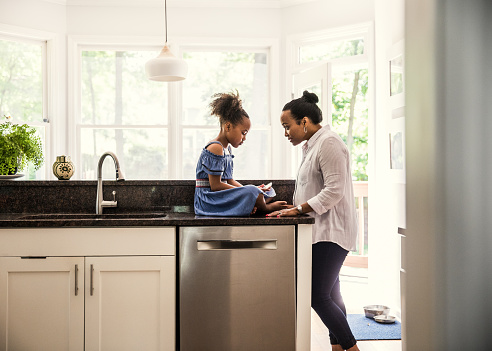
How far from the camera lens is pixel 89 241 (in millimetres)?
2236

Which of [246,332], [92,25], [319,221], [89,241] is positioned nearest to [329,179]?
[319,221]

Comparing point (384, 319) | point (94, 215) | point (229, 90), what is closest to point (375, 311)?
point (384, 319)

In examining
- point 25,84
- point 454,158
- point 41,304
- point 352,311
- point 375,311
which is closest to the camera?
point 454,158

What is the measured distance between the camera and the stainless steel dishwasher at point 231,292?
7.31 ft

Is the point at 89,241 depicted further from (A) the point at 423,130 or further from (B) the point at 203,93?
(B) the point at 203,93

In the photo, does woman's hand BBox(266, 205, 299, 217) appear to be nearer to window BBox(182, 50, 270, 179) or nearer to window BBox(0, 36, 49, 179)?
window BBox(182, 50, 270, 179)

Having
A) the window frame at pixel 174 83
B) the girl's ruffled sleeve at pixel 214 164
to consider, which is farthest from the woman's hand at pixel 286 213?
the window frame at pixel 174 83

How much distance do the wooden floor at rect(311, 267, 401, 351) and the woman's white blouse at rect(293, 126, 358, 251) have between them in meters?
1.00

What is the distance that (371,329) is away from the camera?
11.5 feet

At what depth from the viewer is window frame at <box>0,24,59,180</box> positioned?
5444 mm

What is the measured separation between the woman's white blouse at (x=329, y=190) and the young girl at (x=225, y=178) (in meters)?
0.24

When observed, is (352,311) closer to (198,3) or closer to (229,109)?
(229,109)

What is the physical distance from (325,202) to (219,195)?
1.64ft

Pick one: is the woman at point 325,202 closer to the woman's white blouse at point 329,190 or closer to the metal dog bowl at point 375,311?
the woman's white blouse at point 329,190
